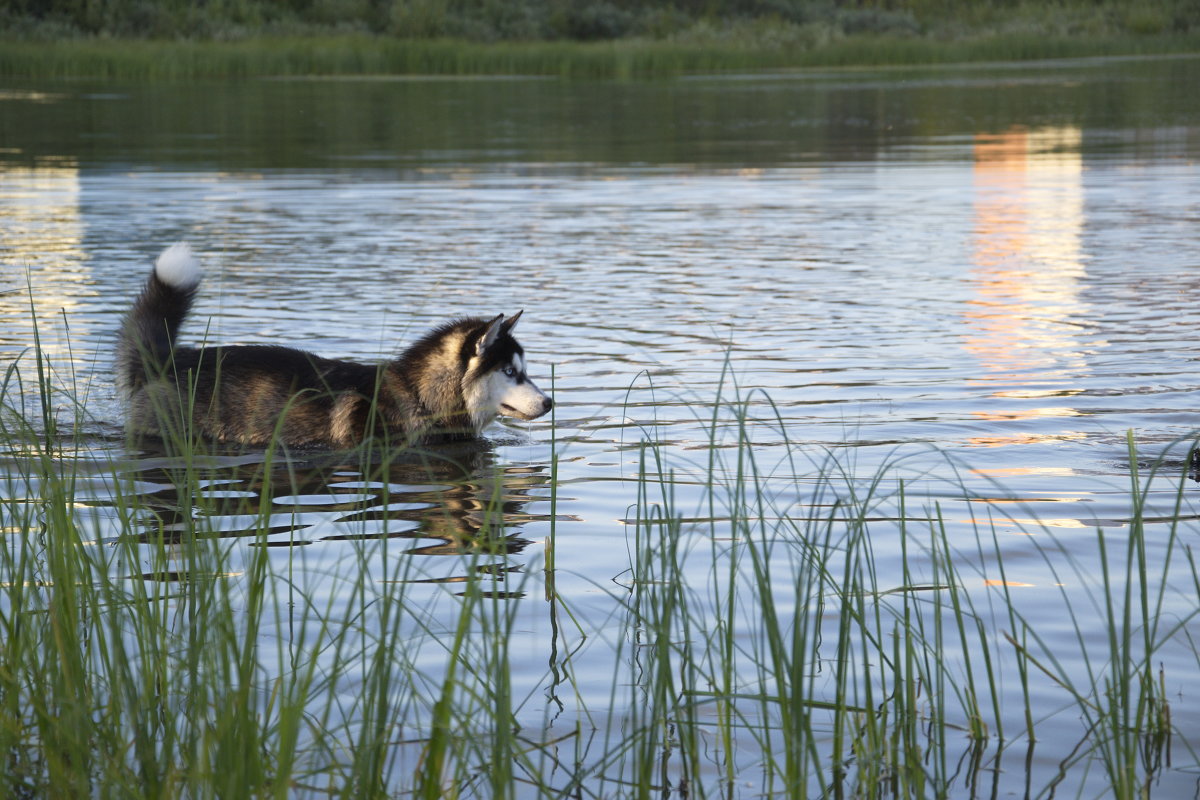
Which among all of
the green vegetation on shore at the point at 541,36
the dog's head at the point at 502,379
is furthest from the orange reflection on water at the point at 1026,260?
the green vegetation on shore at the point at 541,36

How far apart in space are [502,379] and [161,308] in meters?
1.71

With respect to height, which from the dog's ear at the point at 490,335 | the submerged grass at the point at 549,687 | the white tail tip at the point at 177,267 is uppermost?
the white tail tip at the point at 177,267

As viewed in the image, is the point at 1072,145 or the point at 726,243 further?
the point at 1072,145

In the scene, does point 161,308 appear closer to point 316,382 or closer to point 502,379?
point 316,382

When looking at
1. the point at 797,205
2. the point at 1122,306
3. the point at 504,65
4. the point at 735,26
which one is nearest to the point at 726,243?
the point at 797,205

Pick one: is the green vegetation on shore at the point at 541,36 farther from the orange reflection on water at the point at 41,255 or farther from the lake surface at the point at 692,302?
the orange reflection on water at the point at 41,255

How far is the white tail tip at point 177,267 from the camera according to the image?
7844 mm

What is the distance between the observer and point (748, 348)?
10398mm

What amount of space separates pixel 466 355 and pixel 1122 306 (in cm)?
579

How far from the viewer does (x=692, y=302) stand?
12391 mm

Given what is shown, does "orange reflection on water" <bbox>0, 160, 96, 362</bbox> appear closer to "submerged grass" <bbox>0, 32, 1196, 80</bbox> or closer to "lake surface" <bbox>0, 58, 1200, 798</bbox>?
"lake surface" <bbox>0, 58, 1200, 798</bbox>

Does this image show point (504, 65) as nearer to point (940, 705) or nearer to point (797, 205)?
point (797, 205)

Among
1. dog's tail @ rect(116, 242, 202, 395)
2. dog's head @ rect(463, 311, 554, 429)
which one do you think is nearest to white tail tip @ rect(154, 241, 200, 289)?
dog's tail @ rect(116, 242, 202, 395)

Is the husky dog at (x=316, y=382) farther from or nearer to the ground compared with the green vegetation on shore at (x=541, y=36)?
nearer to the ground
